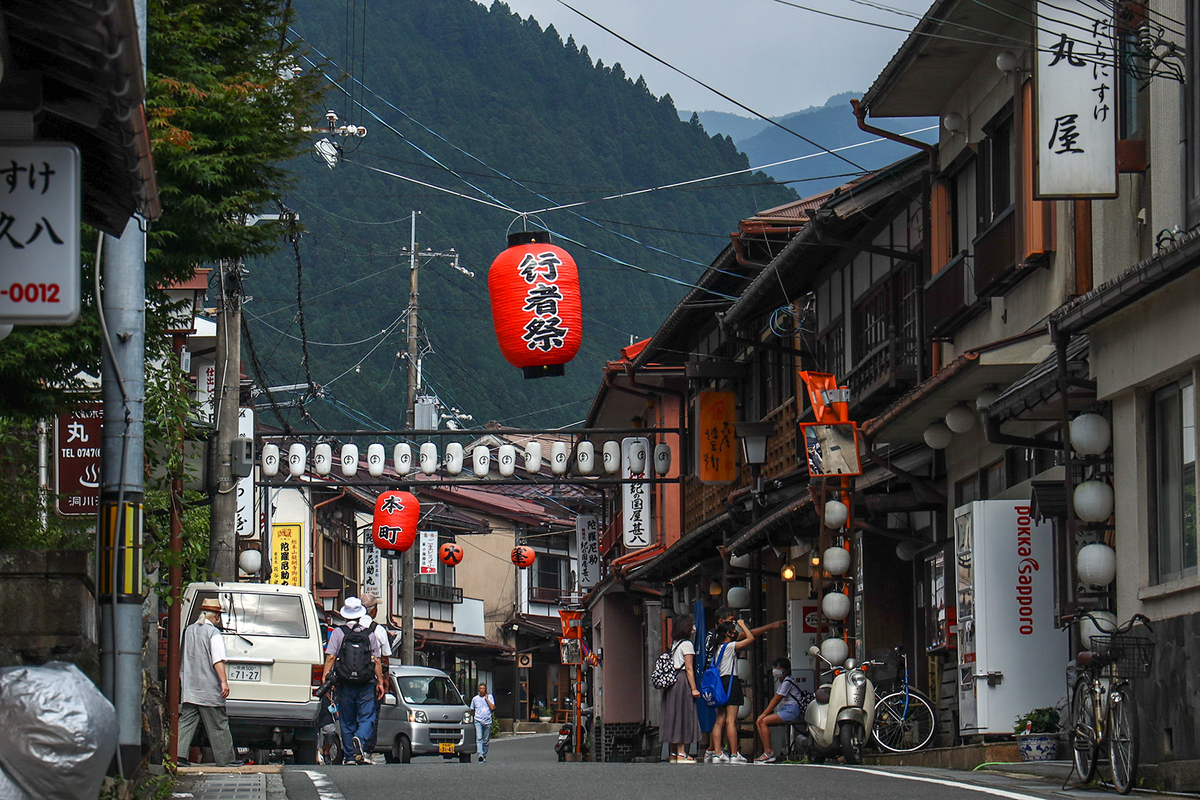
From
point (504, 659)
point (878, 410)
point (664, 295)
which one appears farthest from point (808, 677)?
point (664, 295)

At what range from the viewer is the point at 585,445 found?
34.0 metres

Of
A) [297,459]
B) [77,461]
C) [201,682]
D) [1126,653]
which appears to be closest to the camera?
[1126,653]

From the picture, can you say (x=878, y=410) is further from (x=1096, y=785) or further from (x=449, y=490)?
(x=449, y=490)

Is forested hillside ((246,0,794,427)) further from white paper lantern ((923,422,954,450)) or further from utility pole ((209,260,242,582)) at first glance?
white paper lantern ((923,422,954,450))

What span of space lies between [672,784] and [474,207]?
107 metres

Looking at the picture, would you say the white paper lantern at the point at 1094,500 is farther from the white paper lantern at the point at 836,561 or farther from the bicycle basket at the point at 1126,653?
the white paper lantern at the point at 836,561

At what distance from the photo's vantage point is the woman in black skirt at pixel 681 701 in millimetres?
19266

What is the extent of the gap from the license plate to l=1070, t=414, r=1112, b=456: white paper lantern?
36.3 feet

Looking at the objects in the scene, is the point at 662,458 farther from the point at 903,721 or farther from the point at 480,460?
the point at 903,721

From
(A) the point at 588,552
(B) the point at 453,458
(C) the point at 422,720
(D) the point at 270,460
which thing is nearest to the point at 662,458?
(B) the point at 453,458

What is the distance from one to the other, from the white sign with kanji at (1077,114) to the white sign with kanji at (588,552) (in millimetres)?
32816

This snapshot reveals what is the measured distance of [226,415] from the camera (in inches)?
915

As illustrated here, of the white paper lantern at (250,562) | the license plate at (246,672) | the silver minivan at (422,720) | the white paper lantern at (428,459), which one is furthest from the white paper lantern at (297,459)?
the license plate at (246,672)

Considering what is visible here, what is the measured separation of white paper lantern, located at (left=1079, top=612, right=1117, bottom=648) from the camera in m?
11.7
